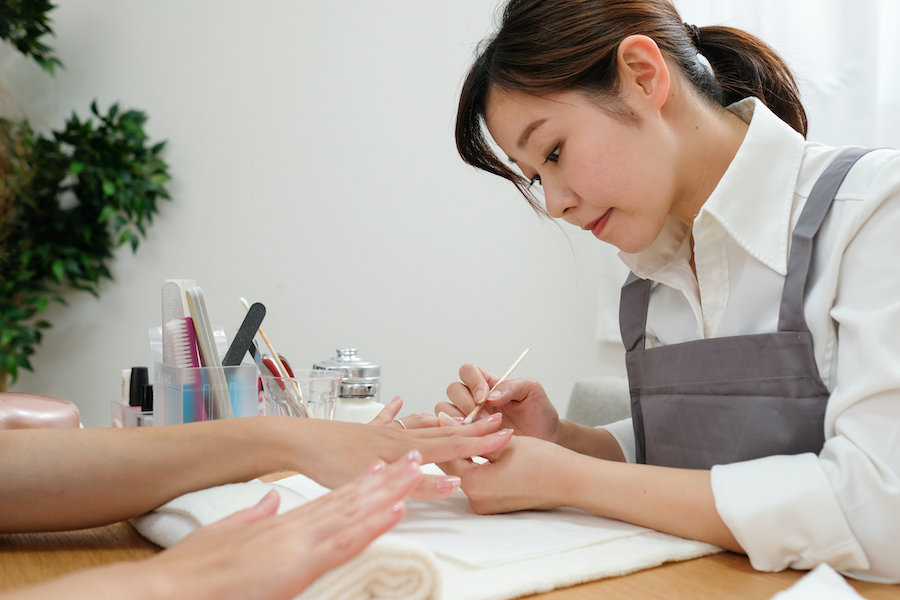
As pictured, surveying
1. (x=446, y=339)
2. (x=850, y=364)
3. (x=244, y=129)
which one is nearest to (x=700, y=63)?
(x=850, y=364)

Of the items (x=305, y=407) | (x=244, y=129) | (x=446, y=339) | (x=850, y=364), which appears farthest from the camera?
(x=244, y=129)

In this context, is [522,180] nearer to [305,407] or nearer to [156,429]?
[305,407]

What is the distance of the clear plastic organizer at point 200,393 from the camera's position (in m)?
0.91

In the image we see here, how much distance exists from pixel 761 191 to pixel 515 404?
0.47 metres

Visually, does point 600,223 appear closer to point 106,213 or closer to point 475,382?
point 475,382

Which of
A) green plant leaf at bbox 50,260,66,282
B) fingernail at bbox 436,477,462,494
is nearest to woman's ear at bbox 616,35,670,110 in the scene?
fingernail at bbox 436,477,462,494

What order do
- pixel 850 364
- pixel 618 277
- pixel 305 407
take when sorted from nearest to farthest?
pixel 850 364 → pixel 305 407 → pixel 618 277

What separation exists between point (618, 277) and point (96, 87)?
2462mm

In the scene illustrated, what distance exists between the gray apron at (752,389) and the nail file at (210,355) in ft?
1.88

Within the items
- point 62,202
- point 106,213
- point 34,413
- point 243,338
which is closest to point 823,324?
point 243,338

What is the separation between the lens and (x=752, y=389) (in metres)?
0.81

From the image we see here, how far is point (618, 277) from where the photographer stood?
7.12 feet

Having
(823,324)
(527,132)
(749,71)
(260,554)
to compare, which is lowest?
(260,554)

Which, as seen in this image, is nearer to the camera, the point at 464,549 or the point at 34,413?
the point at 464,549
